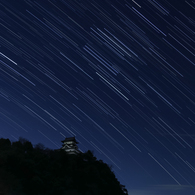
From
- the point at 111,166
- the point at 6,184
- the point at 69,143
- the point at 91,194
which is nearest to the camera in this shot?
the point at 6,184

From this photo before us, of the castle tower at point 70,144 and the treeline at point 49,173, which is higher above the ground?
the castle tower at point 70,144

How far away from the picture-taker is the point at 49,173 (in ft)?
131

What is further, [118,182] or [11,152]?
[118,182]

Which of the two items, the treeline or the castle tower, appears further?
the castle tower

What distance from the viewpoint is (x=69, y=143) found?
75.1 meters

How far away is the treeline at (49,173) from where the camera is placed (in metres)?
36.1

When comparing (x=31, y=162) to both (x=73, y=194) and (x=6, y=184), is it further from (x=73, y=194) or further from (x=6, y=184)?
(x=73, y=194)

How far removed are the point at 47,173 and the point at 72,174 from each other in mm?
7792

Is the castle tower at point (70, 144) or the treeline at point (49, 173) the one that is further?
the castle tower at point (70, 144)

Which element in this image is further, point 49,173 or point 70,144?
point 70,144

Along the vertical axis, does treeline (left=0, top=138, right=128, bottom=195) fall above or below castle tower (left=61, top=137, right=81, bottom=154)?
below

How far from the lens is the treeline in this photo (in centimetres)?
3611

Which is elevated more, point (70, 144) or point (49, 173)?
point (70, 144)

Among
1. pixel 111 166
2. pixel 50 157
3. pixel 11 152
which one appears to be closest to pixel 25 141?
pixel 50 157
